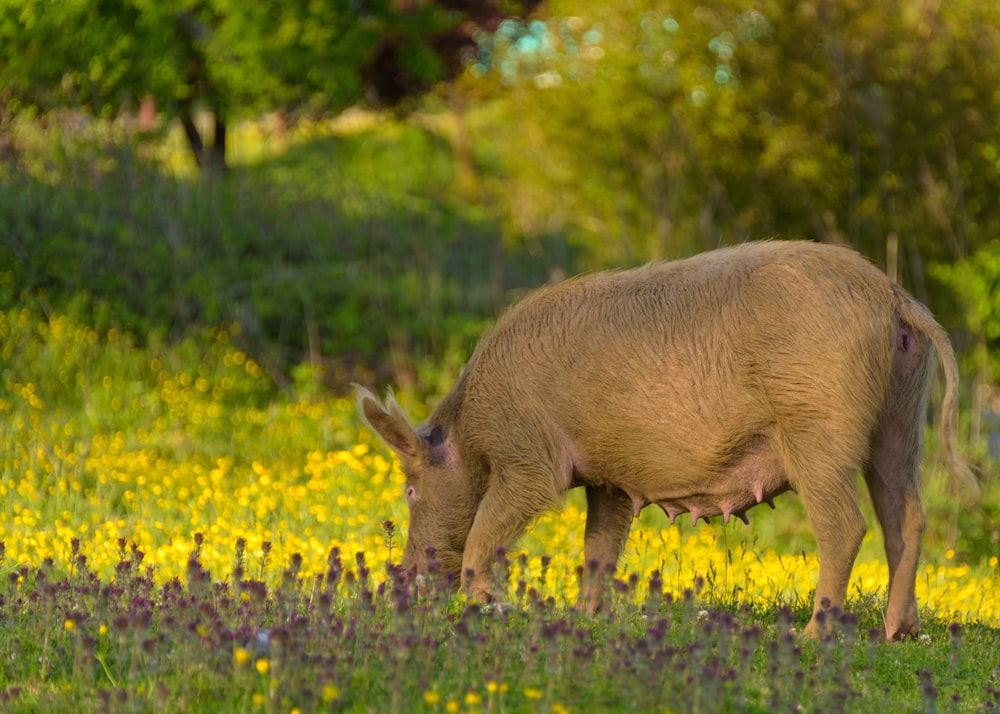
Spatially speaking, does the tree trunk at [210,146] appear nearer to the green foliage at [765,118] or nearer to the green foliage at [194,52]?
the green foliage at [194,52]

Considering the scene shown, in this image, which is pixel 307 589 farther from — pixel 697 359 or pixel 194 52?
pixel 194 52

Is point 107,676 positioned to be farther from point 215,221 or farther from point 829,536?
point 215,221

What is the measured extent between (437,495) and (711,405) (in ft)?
4.87

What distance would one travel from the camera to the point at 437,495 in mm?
6602

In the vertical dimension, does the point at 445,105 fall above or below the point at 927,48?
below

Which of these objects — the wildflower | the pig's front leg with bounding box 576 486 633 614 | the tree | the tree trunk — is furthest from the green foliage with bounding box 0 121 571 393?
the wildflower

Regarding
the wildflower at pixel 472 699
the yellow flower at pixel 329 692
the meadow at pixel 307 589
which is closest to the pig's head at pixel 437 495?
the meadow at pixel 307 589

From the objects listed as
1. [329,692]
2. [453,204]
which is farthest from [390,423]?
[453,204]

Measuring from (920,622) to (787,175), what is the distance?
1130 centimetres

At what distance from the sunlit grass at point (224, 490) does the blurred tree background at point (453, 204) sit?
2.43 feet

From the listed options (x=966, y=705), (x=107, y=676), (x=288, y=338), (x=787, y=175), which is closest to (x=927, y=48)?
(x=787, y=175)

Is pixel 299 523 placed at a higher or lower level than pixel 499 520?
lower

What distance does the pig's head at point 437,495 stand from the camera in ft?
21.6

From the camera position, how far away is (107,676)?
4.53 meters
